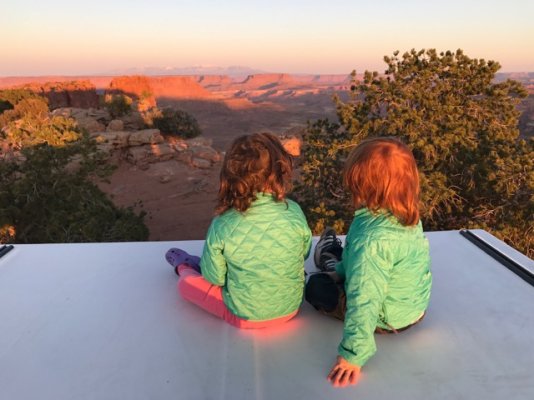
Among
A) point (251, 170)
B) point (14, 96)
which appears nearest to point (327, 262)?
point (251, 170)

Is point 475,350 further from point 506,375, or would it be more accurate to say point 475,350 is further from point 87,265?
point 87,265

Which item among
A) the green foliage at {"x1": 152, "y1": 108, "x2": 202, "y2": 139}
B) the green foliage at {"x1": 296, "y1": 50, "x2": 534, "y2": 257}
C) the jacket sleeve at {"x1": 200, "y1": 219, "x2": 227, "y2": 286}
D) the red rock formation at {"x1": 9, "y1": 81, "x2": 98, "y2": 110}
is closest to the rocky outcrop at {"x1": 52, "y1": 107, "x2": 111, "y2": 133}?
the green foliage at {"x1": 152, "y1": 108, "x2": 202, "y2": 139}

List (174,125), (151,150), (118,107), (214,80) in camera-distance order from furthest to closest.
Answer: (214,80), (118,107), (174,125), (151,150)

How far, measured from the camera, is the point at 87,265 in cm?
222

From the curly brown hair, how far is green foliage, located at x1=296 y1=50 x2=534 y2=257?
3026 millimetres

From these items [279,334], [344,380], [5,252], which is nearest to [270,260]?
[279,334]

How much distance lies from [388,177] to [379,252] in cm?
26

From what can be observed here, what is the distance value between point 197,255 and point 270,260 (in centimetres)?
79

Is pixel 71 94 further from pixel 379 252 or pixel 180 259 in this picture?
pixel 379 252

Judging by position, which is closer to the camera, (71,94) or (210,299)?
(210,299)

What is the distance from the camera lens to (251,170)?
61.4 inches

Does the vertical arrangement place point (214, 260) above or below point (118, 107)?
above

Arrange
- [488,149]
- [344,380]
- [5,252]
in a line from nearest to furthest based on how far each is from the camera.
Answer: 1. [344,380]
2. [5,252]
3. [488,149]

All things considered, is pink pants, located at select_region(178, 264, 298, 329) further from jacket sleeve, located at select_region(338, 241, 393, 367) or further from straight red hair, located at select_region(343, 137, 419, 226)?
straight red hair, located at select_region(343, 137, 419, 226)
